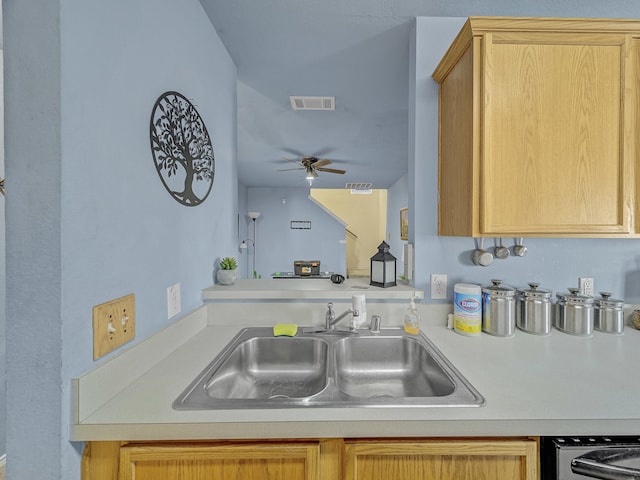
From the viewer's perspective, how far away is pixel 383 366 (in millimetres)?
1291

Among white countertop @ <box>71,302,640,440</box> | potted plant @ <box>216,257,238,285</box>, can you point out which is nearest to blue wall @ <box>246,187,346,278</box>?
potted plant @ <box>216,257,238,285</box>

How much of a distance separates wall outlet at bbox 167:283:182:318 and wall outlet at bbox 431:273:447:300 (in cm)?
120

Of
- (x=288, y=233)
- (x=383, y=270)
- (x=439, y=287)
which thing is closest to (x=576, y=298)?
(x=439, y=287)

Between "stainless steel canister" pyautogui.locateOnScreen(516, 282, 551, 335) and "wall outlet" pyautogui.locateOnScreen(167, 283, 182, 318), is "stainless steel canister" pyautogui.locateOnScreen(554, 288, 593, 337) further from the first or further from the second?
"wall outlet" pyautogui.locateOnScreen(167, 283, 182, 318)

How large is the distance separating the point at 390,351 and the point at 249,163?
3.86m

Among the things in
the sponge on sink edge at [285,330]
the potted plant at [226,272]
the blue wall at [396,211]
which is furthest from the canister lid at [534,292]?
the blue wall at [396,211]

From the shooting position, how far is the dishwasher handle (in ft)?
2.32

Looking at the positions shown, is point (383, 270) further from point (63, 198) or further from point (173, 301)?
point (63, 198)

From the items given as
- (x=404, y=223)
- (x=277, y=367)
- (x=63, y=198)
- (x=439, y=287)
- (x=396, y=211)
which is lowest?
(x=277, y=367)

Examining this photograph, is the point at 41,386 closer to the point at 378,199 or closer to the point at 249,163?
the point at 249,163

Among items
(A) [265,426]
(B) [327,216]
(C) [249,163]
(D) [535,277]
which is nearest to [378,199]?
(B) [327,216]

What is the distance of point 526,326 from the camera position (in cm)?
132

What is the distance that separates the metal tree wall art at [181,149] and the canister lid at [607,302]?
1.98 meters

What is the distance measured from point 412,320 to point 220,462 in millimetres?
950
